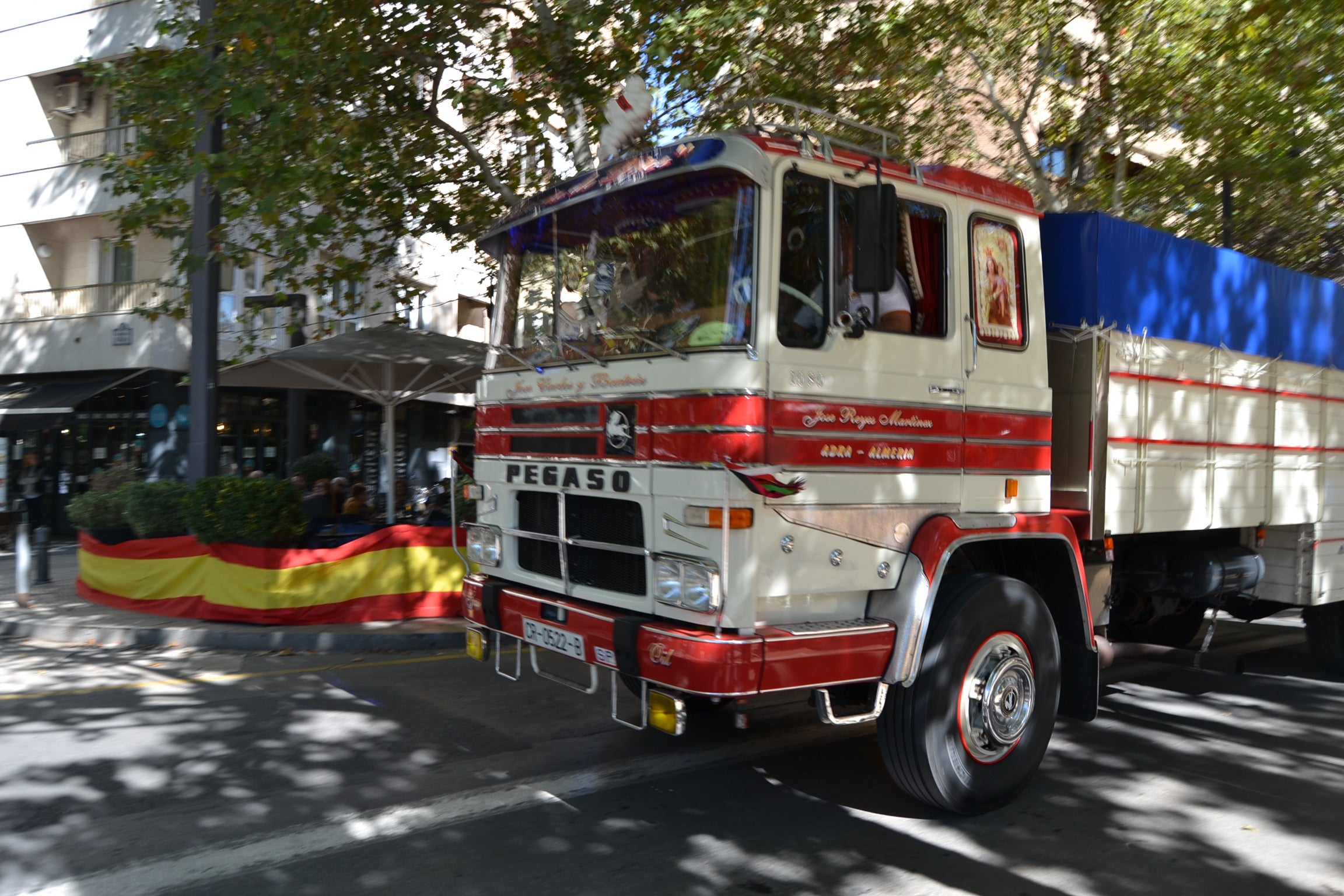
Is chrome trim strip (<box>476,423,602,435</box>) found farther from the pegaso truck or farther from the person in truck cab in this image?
the person in truck cab

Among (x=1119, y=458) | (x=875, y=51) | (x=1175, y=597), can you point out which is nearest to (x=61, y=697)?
(x=1119, y=458)

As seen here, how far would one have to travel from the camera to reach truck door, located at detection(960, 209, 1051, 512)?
16.3 feet

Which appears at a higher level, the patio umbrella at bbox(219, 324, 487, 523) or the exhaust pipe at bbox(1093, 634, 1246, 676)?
the patio umbrella at bbox(219, 324, 487, 523)

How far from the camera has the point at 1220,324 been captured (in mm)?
6363

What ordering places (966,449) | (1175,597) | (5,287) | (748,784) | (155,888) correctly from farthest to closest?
(5,287)
(1175,597)
(748,784)
(966,449)
(155,888)

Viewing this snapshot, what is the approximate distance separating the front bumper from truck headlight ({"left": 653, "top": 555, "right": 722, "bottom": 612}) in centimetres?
12

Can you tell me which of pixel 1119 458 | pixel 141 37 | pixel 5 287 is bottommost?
pixel 1119 458

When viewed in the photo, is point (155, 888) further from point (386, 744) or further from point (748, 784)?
point (748, 784)

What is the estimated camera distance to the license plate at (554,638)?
4.76m

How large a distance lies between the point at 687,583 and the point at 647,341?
1.14m

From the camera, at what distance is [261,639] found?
9.09m

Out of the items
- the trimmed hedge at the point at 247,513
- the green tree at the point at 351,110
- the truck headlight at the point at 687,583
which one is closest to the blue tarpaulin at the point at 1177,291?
the truck headlight at the point at 687,583

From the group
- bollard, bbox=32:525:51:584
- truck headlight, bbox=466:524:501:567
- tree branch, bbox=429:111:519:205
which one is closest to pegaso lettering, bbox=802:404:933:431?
truck headlight, bbox=466:524:501:567

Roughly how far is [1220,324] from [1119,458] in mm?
1543
